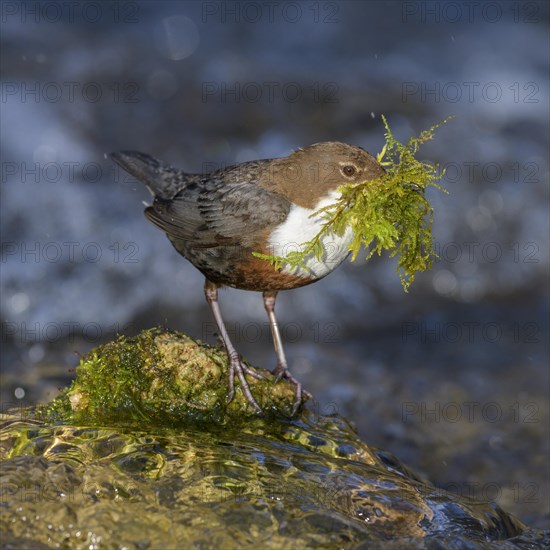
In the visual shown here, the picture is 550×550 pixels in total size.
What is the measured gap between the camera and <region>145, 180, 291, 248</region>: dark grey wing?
13.5ft

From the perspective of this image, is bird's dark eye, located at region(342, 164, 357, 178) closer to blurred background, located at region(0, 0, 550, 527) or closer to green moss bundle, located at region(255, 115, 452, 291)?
green moss bundle, located at region(255, 115, 452, 291)

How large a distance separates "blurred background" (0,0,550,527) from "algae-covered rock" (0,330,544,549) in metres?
2.06

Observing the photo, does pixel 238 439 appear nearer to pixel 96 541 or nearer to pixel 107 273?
pixel 96 541

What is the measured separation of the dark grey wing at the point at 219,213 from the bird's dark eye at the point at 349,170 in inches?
12.6

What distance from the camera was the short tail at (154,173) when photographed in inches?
201

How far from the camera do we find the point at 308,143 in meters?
8.71

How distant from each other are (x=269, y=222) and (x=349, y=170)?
1.52 feet

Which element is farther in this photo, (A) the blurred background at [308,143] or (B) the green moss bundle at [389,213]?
(A) the blurred background at [308,143]

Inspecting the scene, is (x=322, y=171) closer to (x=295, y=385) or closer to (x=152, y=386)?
(x=295, y=385)

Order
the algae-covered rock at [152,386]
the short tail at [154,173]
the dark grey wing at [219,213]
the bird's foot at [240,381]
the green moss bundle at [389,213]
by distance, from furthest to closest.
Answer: the short tail at [154,173] → the dark grey wing at [219,213] → the bird's foot at [240,381] → the green moss bundle at [389,213] → the algae-covered rock at [152,386]

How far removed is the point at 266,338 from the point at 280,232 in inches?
142

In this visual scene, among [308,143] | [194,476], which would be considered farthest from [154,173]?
[308,143]

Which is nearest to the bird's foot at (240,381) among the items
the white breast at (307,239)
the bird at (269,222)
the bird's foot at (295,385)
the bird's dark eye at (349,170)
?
the bird at (269,222)

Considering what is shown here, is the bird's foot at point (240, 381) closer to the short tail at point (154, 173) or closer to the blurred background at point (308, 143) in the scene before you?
the short tail at point (154, 173)
